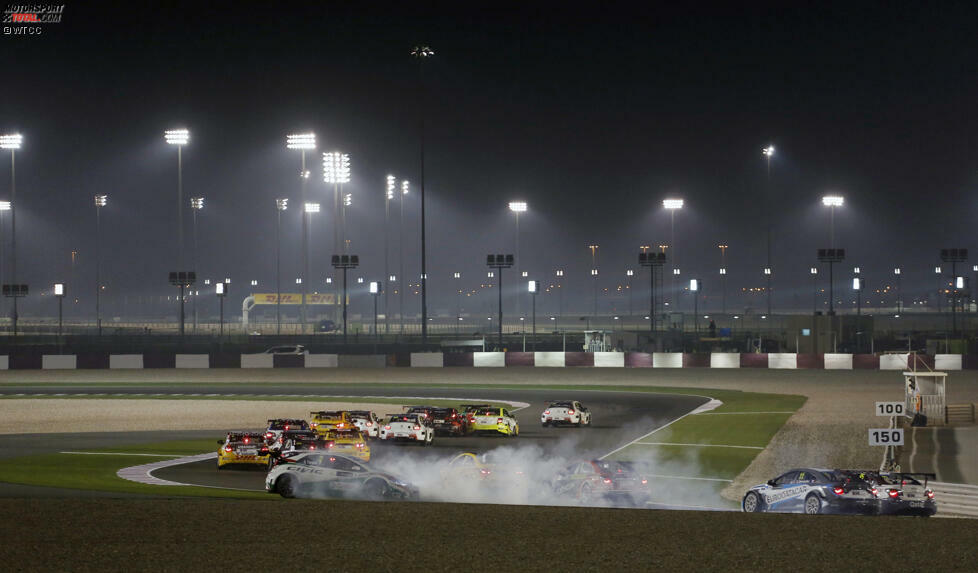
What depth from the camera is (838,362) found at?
205ft

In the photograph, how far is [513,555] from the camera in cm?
1396

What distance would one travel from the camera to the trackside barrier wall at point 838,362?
6212cm

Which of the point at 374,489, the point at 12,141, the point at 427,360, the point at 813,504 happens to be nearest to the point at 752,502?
the point at 813,504

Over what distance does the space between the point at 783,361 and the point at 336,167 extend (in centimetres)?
4650

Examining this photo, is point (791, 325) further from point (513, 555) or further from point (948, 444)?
point (513, 555)

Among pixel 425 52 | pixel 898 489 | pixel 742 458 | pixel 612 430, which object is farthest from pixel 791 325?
pixel 898 489

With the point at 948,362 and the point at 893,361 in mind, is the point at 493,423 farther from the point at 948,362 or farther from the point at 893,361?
the point at 948,362

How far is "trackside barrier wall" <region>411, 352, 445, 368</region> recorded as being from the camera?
67.0 meters

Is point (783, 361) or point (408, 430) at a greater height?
point (783, 361)

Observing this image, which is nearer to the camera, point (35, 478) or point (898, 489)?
point (898, 489)

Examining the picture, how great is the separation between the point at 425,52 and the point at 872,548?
54.5 metres

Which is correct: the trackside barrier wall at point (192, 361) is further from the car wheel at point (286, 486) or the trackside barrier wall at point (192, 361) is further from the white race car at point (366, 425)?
the car wheel at point (286, 486)

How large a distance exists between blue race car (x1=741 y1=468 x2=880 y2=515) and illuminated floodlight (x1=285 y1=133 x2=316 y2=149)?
78.2 metres

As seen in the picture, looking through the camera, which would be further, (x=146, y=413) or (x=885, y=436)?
(x=146, y=413)
